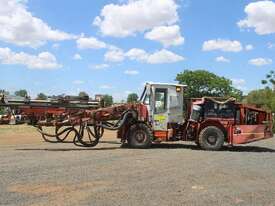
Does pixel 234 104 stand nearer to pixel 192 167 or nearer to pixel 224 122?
pixel 224 122

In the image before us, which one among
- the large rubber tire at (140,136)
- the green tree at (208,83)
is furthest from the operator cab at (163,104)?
the green tree at (208,83)

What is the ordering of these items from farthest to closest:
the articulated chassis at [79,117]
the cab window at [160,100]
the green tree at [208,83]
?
the green tree at [208,83]
the articulated chassis at [79,117]
the cab window at [160,100]

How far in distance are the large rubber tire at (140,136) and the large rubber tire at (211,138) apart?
87.2 inches

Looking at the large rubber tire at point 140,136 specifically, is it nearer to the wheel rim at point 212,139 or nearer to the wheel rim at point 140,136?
the wheel rim at point 140,136

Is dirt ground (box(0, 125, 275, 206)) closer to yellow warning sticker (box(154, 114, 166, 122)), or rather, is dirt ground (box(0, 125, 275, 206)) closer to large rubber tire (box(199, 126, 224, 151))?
large rubber tire (box(199, 126, 224, 151))

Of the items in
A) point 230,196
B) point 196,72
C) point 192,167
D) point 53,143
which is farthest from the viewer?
point 196,72

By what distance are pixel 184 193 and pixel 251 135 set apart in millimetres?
12528

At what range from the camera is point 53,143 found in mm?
26078

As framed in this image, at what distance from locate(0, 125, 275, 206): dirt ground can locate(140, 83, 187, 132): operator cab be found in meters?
4.13

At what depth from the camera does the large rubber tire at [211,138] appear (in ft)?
74.8

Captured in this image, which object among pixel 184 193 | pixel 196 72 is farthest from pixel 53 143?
pixel 196 72

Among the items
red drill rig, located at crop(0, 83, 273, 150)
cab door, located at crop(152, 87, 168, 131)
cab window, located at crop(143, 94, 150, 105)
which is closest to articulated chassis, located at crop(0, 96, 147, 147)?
red drill rig, located at crop(0, 83, 273, 150)

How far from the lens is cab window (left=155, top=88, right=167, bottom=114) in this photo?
23500 mm

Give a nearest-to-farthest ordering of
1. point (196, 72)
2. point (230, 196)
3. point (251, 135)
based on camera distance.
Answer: point (230, 196), point (251, 135), point (196, 72)
